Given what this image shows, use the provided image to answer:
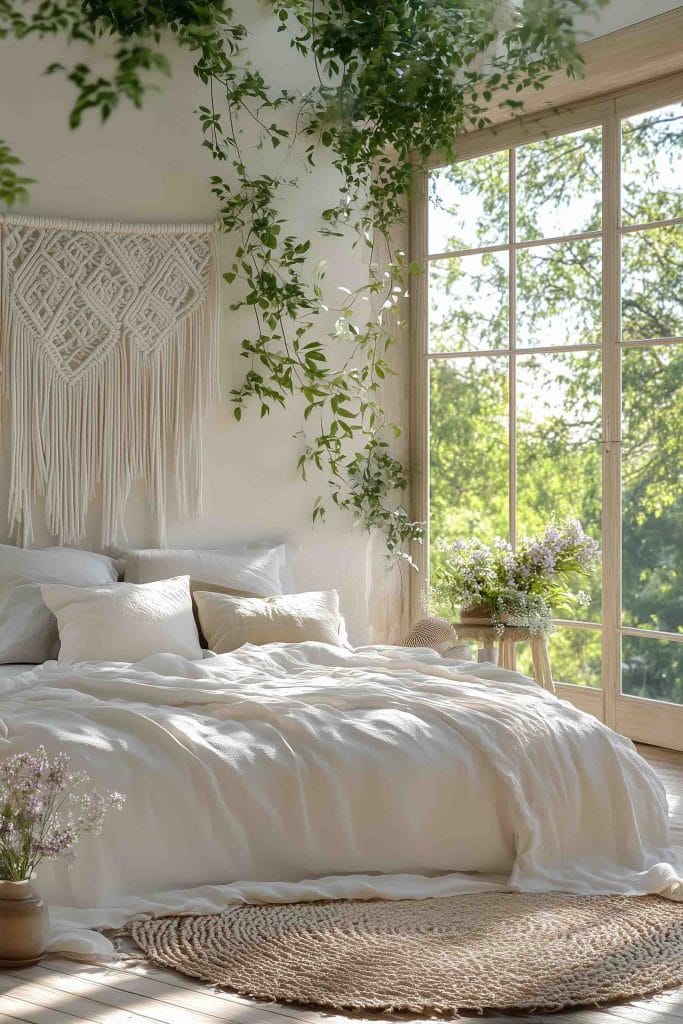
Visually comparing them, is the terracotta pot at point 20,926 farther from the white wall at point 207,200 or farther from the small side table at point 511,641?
the small side table at point 511,641

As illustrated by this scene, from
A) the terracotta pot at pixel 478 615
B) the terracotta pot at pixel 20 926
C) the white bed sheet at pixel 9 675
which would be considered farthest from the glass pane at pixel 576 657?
the terracotta pot at pixel 20 926

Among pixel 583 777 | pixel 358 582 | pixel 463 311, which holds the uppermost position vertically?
pixel 463 311

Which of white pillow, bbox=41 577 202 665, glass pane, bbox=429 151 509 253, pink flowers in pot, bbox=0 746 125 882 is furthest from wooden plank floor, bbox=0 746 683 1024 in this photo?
glass pane, bbox=429 151 509 253

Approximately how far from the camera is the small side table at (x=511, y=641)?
4.62 metres

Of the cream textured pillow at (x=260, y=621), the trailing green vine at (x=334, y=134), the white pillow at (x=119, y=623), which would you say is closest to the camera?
the white pillow at (x=119, y=623)

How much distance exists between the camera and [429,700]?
335 centimetres

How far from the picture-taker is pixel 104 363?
4691 mm

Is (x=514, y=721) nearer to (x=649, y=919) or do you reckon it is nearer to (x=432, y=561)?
(x=649, y=919)

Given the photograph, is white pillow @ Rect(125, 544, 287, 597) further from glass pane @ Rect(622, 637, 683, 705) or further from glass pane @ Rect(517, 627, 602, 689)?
glass pane @ Rect(622, 637, 683, 705)

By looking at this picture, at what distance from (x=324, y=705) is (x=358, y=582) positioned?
2.13 metres

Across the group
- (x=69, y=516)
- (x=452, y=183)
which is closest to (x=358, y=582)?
(x=69, y=516)

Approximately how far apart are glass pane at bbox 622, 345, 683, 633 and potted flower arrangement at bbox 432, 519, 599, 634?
0.89ft

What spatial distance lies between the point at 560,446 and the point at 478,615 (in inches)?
37.8

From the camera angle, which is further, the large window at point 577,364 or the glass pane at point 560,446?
the glass pane at point 560,446
